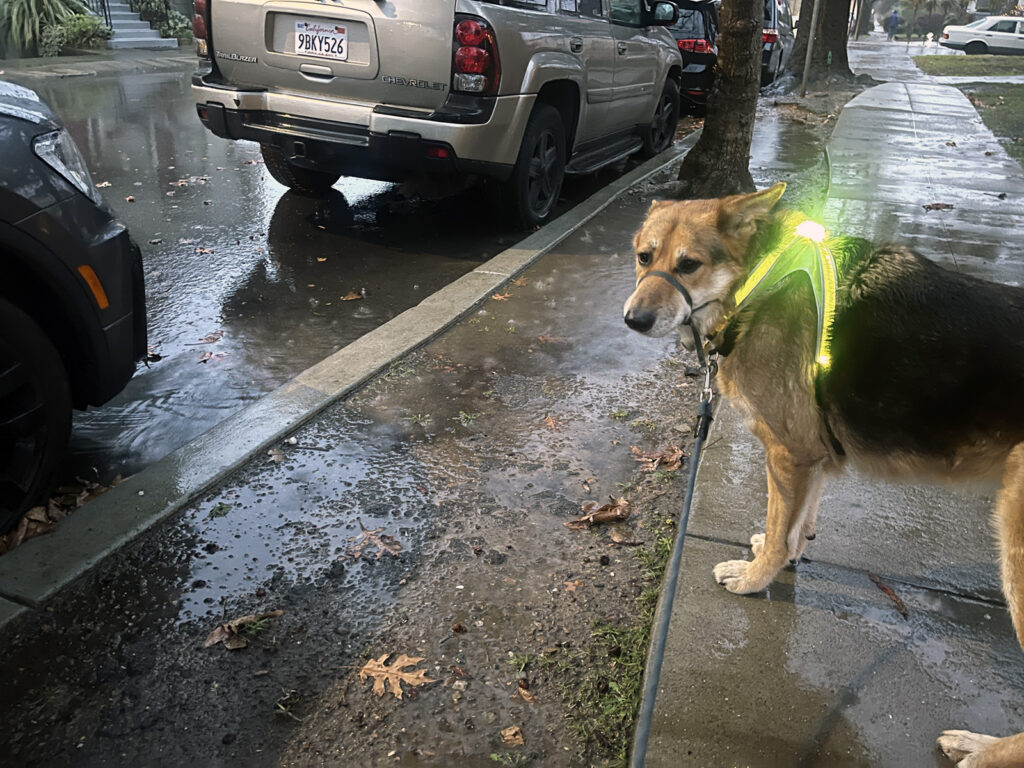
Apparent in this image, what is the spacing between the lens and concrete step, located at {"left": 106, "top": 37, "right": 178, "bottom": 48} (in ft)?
66.9

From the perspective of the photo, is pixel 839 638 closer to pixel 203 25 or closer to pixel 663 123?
pixel 203 25

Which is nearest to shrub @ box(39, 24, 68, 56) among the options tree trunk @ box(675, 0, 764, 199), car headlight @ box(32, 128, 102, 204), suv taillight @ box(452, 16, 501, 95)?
tree trunk @ box(675, 0, 764, 199)

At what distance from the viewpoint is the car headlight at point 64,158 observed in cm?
307

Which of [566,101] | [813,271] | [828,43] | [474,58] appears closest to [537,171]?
[566,101]

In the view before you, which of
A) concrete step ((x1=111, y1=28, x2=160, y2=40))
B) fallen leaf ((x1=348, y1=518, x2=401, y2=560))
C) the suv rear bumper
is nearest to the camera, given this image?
fallen leaf ((x1=348, y1=518, x2=401, y2=560))

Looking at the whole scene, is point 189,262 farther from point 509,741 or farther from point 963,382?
point 963,382

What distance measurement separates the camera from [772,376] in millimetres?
2549

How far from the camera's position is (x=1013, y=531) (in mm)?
2080

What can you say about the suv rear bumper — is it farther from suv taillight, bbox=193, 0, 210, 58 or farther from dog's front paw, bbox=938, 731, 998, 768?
dog's front paw, bbox=938, 731, 998, 768

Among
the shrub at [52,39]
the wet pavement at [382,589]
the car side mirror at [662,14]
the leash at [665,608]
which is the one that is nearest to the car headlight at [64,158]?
the wet pavement at [382,589]

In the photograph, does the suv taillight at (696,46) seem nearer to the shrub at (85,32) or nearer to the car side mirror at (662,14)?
the car side mirror at (662,14)

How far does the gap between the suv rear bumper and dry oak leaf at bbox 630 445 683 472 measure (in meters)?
3.11

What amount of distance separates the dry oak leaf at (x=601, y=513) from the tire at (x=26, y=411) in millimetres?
2050

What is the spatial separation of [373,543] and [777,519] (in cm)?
150
